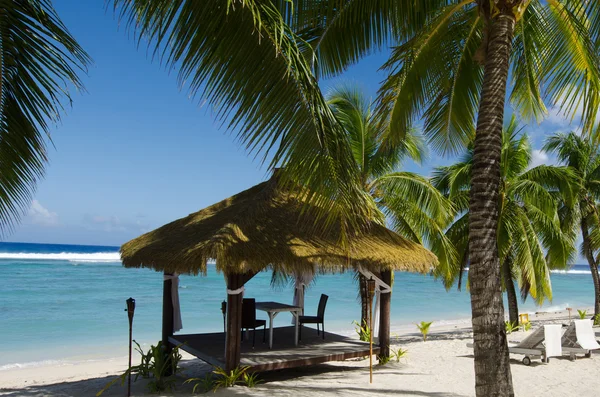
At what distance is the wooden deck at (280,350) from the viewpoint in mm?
7152

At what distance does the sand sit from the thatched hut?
0.73 meters

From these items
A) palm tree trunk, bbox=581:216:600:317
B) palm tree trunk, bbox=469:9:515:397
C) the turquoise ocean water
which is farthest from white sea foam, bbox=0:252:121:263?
palm tree trunk, bbox=469:9:515:397

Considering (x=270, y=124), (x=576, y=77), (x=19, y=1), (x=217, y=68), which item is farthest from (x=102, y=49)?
(x=576, y=77)

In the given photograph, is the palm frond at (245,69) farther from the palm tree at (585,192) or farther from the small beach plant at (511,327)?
the palm tree at (585,192)

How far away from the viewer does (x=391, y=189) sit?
10.8 metres

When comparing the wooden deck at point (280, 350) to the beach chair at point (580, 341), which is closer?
the wooden deck at point (280, 350)

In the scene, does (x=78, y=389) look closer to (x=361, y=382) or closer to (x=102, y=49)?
(x=361, y=382)

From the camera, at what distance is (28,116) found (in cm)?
377

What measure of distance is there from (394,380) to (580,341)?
379cm

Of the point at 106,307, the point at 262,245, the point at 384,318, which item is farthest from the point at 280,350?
the point at 106,307

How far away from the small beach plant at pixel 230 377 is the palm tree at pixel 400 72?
9.40 ft

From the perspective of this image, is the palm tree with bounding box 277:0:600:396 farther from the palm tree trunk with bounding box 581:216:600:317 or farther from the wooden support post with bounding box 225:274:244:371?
the palm tree trunk with bounding box 581:216:600:317

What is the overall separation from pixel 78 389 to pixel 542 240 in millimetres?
11182

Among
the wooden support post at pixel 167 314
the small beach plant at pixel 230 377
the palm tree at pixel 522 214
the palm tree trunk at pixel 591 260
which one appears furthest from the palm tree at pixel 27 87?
the palm tree trunk at pixel 591 260
